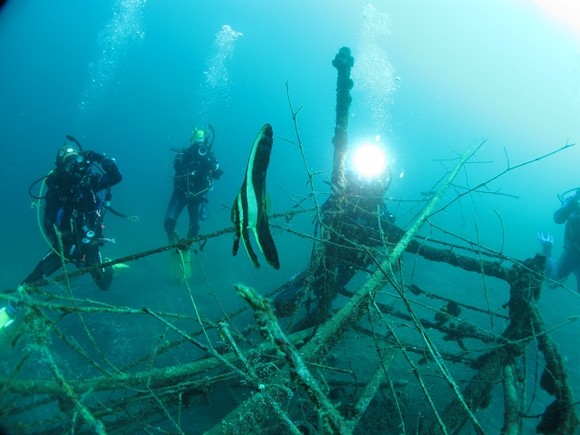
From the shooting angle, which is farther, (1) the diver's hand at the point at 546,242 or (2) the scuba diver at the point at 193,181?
(1) the diver's hand at the point at 546,242

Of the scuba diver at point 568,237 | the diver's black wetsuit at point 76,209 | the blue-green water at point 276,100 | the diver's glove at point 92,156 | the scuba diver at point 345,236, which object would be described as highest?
the blue-green water at point 276,100

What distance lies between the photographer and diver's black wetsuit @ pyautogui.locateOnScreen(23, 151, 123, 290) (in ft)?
17.9

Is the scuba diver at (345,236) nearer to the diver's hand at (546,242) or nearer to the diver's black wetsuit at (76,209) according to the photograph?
the diver's black wetsuit at (76,209)

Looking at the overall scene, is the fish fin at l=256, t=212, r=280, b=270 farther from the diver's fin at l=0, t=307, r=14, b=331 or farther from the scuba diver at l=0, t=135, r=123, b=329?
the diver's fin at l=0, t=307, r=14, b=331

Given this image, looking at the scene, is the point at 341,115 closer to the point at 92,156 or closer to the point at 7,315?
the point at 92,156

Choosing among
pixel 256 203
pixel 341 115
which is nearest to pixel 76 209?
pixel 341 115

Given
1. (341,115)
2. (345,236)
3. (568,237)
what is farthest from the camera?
(568,237)

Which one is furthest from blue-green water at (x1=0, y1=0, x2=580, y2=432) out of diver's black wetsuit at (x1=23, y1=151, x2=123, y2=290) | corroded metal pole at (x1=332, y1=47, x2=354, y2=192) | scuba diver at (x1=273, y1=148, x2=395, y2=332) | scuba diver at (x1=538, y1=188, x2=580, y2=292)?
corroded metal pole at (x1=332, y1=47, x2=354, y2=192)

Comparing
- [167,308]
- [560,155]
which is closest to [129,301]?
[167,308]

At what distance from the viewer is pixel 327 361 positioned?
5.23 meters

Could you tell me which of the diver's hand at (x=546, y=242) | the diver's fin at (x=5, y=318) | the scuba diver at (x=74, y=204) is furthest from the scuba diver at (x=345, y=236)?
the diver's hand at (x=546, y=242)

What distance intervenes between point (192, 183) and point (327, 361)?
5964 millimetres

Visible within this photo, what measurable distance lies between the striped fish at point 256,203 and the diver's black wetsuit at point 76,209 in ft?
17.4

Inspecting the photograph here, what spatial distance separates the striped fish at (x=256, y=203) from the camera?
1045 mm
